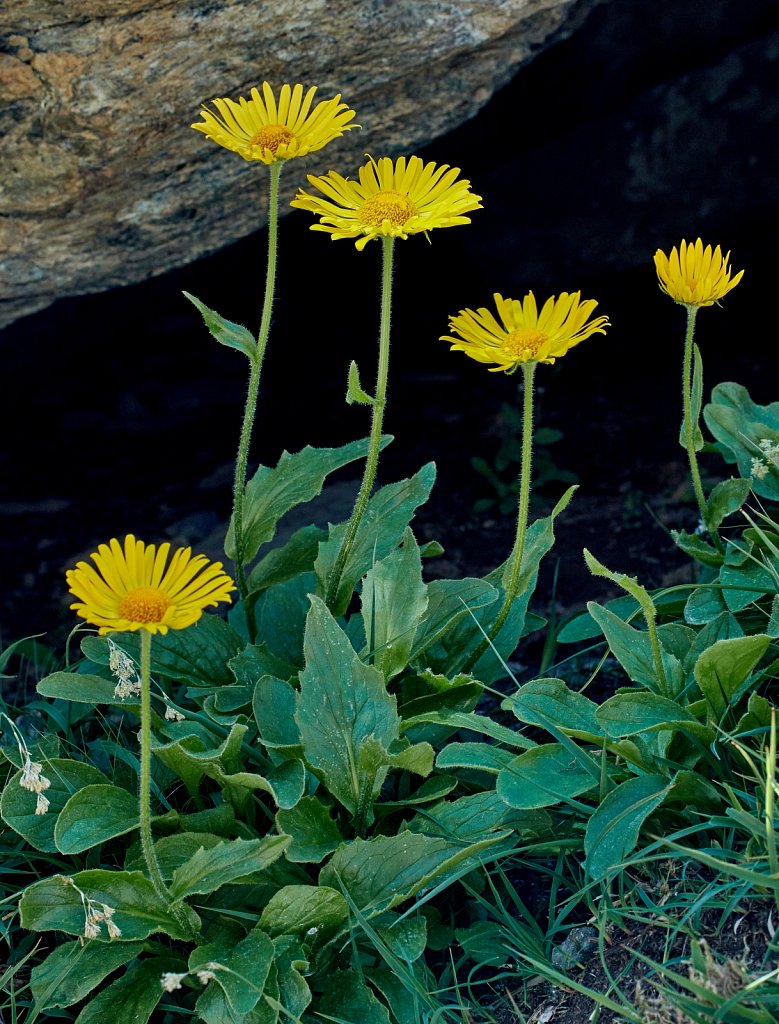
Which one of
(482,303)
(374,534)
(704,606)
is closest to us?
(704,606)

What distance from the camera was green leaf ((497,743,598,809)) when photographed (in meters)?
2.22

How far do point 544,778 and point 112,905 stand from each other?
0.87m

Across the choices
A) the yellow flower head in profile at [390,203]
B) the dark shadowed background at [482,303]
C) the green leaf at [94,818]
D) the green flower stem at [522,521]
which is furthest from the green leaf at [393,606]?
the dark shadowed background at [482,303]

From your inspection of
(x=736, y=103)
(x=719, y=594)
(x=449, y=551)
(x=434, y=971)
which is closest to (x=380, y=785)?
(x=434, y=971)

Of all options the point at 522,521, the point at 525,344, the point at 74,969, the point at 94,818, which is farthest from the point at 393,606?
the point at 74,969

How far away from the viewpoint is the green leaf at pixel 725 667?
225cm

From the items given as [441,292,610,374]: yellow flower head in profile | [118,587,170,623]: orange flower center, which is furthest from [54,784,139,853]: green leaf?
[441,292,610,374]: yellow flower head in profile

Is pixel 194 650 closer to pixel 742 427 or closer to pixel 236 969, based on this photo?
pixel 236 969

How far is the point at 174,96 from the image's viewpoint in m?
3.14

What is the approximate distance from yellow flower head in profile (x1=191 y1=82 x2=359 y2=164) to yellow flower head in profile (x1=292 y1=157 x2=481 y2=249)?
3.9 inches

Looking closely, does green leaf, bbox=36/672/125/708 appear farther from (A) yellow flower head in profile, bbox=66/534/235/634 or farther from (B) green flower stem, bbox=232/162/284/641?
(A) yellow flower head in profile, bbox=66/534/235/634

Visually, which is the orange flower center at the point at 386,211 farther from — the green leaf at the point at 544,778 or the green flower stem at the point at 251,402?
the green leaf at the point at 544,778

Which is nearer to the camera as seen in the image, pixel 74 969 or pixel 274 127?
pixel 74 969

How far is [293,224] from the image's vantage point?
4.48 meters
